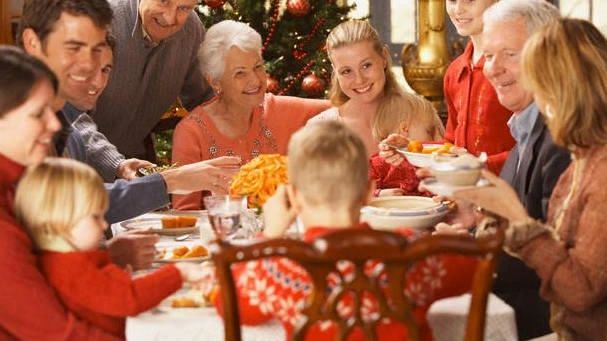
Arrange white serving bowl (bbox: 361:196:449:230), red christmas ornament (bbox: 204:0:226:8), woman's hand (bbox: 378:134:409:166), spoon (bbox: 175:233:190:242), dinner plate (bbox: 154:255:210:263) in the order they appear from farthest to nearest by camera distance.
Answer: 1. red christmas ornament (bbox: 204:0:226:8)
2. woman's hand (bbox: 378:134:409:166)
3. spoon (bbox: 175:233:190:242)
4. white serving bowl (bbox: 361:196:449:230)
5. dinner plate (bbox: 154:255:210:263)

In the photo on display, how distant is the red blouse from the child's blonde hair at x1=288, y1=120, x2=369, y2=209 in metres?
1.86

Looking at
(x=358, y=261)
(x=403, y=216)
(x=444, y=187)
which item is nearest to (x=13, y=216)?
(x=358, y=261)

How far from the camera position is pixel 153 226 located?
9.07ft

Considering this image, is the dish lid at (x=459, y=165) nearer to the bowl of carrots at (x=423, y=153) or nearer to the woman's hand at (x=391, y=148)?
the bowl of carrots at (x=423, y=153)

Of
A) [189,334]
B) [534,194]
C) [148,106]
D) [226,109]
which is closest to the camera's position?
[189,334]

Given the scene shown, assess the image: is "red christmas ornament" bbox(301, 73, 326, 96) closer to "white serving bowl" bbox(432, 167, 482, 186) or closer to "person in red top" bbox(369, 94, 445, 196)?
"person in red top" bbox(369, 94, 445, 196)

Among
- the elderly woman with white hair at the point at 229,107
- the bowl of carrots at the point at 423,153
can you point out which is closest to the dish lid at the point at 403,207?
the bowl of carrots at the point at 423,153

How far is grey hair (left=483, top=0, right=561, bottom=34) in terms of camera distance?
2.77 m

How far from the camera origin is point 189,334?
1855 millimetres

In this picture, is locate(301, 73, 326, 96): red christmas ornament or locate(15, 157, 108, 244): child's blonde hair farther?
locate(301, 73, 326, 96): red christmas ornament

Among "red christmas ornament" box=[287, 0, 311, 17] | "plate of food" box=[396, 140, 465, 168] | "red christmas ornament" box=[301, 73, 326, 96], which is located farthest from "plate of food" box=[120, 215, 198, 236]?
"red christmas ornament" box=[287, 0, 311, 17]

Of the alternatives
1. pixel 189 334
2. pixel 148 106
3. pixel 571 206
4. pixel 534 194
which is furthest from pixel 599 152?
pixel 148 106

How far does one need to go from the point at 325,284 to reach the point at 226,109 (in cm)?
223

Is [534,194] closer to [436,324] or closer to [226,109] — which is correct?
[436,324]
